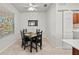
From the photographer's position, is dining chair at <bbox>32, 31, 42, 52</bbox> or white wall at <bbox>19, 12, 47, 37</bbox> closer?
white wall at <bbox>19, 12, 47, 37</bbox>

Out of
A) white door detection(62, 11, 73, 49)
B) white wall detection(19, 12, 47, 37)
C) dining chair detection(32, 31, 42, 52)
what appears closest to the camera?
white wall detection(19, 12, 47, 37)

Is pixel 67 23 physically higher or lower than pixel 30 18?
lower

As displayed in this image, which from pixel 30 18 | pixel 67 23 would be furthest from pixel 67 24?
pixel 30 18

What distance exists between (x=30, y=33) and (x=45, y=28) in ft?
1.68

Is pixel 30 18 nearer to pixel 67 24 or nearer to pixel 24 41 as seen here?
pixel 24 41

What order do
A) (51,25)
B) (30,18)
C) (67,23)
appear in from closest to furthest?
(30,18) → (67,23) → (51,25)

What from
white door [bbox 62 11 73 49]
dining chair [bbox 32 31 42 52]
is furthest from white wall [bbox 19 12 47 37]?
white door [bbox 62 11 73 49]

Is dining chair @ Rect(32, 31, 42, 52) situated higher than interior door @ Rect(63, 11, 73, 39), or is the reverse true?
interior door @ Rect(63, 11, 73, 39)

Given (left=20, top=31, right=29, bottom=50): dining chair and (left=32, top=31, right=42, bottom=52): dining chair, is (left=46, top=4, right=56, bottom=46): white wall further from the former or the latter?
(left=20, top=31, right=29, bottom=50): dining chair

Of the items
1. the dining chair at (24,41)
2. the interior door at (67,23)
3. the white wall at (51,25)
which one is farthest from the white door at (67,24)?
the dining chair at (24,41)

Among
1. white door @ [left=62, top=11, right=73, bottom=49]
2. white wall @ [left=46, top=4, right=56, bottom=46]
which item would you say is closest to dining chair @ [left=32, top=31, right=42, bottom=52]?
white wall @ [left=46, top=4, right=56, bottom=46]

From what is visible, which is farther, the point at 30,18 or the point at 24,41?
the point at 24,41

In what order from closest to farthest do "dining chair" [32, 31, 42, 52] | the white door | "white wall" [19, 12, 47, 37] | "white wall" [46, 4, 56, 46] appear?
"white wall" [19, 12, 47, 37] < "dining chair" [32, 31, 42, 52] < the white door < "white wall" [46, 4, 56, 46]
